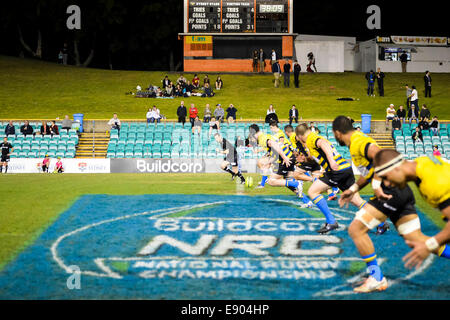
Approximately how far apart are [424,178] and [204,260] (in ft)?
12.8

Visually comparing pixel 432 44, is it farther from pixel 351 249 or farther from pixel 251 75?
pixel 351 249

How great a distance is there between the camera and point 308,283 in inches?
279

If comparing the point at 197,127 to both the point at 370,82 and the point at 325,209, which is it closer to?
the point at 370,82

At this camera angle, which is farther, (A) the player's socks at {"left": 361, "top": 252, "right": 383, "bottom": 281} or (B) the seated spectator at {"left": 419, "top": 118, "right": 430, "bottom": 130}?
(B) the seated spectator at {"left": 419, "top": 118, "right": 430, "bottom": 130}

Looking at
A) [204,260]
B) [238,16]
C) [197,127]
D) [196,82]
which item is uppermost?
[238,16]

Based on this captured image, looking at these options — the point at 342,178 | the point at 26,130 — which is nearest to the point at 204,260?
the point at 342,178

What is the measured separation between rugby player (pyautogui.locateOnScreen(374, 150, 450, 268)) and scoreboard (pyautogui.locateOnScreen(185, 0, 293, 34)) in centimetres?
3889

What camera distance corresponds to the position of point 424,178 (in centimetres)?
562

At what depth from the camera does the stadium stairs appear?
95.8ft

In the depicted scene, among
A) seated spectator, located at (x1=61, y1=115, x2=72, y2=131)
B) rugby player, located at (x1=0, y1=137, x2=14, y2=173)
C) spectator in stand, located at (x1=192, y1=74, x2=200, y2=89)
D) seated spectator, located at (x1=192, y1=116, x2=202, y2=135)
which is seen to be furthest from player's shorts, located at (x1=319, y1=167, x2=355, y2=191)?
spectator in stand, located at (x1=192, y1=74, x2=200, y2=89)

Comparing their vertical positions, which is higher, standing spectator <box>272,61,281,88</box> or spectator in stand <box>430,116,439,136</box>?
standing spectator <box>272,61,281,88</box>

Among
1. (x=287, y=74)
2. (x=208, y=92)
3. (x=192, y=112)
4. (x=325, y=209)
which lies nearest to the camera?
(x=325, y=209)

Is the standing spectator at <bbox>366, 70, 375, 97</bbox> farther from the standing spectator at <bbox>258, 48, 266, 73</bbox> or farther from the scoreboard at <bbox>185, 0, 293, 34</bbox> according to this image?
the standing spectator at <bbox>258, 48, 266, 73</bbox>
